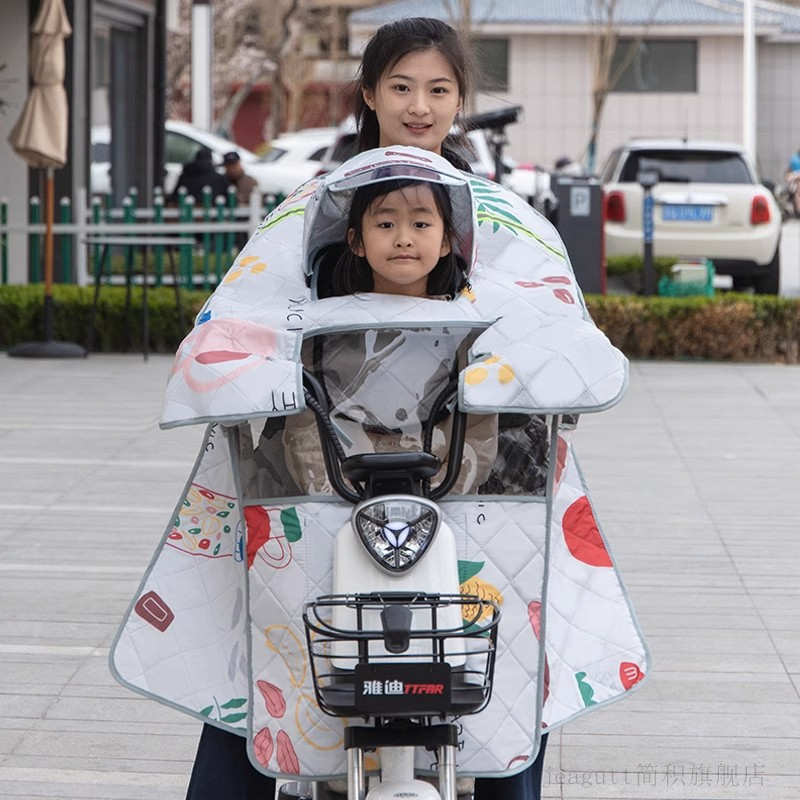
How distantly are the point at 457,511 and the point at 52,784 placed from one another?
5.30 ft

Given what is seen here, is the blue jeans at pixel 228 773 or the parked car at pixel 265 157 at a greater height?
the parked car at pixel 265 157

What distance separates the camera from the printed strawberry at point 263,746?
8.72 feet

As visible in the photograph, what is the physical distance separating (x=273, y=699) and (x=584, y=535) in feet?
1.94

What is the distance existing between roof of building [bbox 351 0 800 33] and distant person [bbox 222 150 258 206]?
19681 millimetres

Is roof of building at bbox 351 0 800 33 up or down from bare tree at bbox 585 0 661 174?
up

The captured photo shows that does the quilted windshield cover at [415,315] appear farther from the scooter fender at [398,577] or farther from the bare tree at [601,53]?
the bare tree at [601,53]

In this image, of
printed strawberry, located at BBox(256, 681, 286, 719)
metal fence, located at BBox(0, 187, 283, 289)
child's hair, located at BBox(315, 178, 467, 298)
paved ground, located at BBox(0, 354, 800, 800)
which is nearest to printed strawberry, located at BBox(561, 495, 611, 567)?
child's hair, located at BBox(315, 178, 467, 298)

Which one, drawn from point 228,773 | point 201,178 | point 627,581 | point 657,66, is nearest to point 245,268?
point 228,773

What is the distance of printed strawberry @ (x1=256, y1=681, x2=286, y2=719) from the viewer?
2654mm

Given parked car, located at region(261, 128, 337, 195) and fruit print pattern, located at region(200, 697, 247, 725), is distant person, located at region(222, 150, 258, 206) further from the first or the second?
fruit print pattern, located at region(200, 697, 247, 725)

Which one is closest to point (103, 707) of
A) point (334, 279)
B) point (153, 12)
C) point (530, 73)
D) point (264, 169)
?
point (334, 279)

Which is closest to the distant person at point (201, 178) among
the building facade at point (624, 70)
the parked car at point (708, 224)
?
the parked car at point (708, 224)

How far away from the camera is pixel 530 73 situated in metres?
38.1

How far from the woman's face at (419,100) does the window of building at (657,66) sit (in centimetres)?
3586
